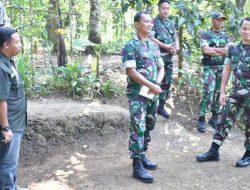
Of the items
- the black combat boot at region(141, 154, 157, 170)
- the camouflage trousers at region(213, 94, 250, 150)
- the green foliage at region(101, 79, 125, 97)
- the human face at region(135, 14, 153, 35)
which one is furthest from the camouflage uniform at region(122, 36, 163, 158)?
the green foliage at region(101, 79, 125, 97)

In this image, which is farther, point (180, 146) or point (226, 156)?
point (180, 146)

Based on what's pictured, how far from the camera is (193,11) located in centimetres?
585

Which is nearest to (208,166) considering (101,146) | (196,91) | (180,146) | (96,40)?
(180,146)

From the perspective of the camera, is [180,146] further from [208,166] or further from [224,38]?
[224,38]

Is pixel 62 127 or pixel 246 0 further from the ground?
pixel 246 0

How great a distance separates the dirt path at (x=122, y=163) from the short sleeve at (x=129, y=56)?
4.06 ft

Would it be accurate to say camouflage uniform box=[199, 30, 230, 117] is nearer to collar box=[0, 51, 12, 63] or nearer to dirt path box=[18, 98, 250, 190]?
dirt path box=[18, 98, 250, 190]

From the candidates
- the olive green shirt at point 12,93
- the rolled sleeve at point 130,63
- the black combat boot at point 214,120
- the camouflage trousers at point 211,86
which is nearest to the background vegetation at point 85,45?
the camouflage trousers at point 211,86

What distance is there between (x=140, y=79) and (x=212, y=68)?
2106 mm

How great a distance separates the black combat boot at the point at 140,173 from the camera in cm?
383

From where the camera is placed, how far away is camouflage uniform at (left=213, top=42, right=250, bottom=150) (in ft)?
13.4

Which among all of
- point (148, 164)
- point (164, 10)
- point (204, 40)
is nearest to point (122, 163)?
point (148, 164)

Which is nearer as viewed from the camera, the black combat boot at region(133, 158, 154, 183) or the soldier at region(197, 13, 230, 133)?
the black combat boot at region(133, 158, 154, 183)

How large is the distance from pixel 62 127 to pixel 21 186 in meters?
1.28
